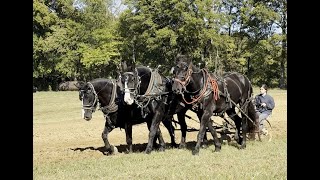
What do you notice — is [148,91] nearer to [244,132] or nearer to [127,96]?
[127,96]

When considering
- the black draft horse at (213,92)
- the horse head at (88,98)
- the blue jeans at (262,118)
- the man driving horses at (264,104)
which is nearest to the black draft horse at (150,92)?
the black draft horse at (213,92)

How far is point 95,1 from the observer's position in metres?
62.0

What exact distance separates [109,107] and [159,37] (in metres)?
37.8

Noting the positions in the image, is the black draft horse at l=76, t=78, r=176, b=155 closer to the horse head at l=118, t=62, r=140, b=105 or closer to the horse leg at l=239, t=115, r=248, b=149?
the horse head at l=118, t=62, r=140, b=105

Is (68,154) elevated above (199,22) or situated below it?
below

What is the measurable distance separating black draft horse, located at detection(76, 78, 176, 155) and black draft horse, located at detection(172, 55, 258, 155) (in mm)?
1610

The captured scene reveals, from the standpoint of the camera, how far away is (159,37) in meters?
49.2

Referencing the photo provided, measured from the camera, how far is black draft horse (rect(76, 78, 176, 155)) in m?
12.0

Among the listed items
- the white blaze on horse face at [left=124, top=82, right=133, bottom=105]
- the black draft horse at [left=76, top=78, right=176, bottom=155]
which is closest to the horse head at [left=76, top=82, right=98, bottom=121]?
the black draft horse at [left=76, top=78, right=176, bottom=155]

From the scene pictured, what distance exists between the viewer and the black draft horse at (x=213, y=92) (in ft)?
35.2

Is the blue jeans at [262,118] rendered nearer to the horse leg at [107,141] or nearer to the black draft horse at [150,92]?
the black draft horse at [150,92]
